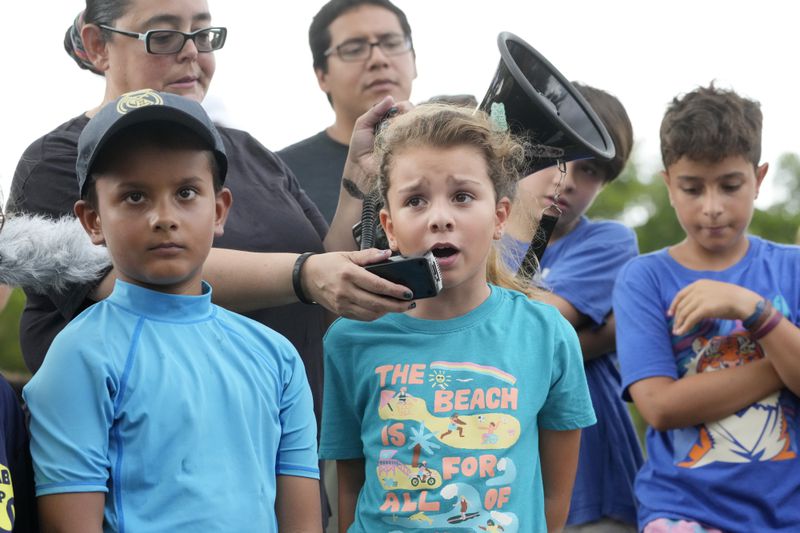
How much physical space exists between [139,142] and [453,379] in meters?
1.12

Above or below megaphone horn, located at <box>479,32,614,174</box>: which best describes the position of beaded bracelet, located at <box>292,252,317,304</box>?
below

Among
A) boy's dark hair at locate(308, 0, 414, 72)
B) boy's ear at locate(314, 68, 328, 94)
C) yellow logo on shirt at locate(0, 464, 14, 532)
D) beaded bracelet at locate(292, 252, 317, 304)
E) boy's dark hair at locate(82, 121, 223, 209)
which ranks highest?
boy's dark hair at locate(308, 0, 414, 72)

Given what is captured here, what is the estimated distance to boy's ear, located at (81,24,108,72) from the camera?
143 inches

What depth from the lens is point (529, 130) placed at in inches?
144

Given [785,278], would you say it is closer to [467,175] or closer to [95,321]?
[467,175]

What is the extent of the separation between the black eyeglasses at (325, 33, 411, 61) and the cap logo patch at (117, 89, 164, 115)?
7.89 feet

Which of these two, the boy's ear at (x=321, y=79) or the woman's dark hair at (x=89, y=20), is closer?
the woman's dark hair at (x=89, y=20)

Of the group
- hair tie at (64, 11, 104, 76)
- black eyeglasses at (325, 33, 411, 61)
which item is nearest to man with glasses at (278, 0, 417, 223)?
black eyeglasses at (325, 33, 411, 61)

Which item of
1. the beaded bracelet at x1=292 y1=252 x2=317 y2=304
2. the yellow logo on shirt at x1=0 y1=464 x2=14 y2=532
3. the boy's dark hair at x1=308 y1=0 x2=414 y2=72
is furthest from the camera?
the boy's dark hair at x1=308 y1=0 x2=414 y2=72

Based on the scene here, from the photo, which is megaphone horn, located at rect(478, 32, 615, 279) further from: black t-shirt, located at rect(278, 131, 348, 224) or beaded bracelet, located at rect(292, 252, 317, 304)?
black t-shirt, located at rect(278, 131, 348, 224)

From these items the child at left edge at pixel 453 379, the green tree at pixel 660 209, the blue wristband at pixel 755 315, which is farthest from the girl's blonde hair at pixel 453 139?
the green tree at pixel 660 209

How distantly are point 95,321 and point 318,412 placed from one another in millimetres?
1241

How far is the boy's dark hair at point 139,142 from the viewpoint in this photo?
8.70ft

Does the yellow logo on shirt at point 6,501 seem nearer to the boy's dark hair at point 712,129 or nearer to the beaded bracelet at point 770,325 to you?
the beaded bracelet at point 770,325
